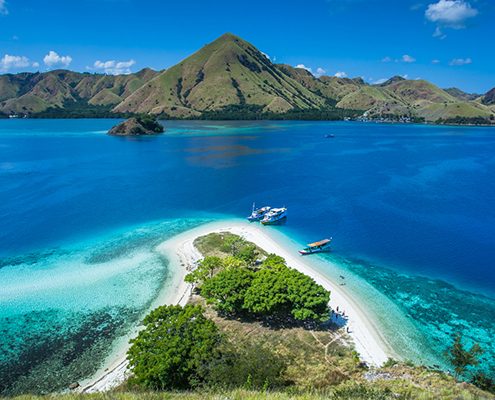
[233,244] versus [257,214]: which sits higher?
[233,244]

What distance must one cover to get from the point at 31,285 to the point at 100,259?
33.5 feet

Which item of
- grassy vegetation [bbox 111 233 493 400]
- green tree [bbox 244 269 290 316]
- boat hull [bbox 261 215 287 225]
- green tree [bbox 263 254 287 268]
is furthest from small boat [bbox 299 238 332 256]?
grassy vegetation [bbox 111 233 493 400]

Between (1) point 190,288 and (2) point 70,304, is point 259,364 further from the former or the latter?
(2) point 70,304

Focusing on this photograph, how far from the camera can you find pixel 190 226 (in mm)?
71188

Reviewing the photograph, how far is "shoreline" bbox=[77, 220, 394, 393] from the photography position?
107 feet

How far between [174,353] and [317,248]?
3623cm

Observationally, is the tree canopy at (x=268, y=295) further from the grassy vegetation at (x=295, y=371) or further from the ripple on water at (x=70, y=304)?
the ripple on water at (x=70, y=304)

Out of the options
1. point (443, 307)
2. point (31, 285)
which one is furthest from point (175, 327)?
point (443, 307)

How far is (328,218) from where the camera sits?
77312 mm

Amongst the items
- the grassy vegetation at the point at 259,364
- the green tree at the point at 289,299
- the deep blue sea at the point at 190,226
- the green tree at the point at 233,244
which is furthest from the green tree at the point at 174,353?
the green tree at the point at 233,244

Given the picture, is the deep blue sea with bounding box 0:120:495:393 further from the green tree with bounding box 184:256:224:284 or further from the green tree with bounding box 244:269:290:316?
the green tree with bounding box 244:269:290:316

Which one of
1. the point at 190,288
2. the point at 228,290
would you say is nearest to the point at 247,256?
the point at 190,288

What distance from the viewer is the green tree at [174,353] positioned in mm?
26984

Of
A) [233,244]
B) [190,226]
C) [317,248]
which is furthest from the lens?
[190,226]
